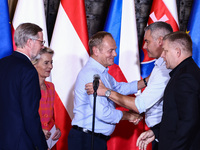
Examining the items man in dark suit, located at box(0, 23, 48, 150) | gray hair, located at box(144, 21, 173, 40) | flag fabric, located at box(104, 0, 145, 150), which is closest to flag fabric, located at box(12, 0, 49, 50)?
flag fabric, located at box(104, 0, 145, 150)

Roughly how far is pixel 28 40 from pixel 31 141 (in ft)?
2.46

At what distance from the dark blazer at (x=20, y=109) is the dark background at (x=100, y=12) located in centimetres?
203

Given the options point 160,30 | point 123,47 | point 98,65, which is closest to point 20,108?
point 98,65

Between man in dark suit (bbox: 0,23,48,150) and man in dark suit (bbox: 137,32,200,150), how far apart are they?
35.4 inches

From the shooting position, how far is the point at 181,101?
1.92m

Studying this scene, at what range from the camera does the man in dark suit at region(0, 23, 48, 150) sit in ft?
6.72

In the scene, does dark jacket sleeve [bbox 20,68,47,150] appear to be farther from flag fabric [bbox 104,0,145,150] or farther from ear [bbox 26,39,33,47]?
flag fabric [bbox 104,0,145,150]

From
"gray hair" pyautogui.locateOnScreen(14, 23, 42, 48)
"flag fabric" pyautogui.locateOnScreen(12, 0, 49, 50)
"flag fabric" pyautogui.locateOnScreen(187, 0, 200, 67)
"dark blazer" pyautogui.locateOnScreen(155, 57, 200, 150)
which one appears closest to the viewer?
"dark blazer" pyautogui.locateOnScreen(155, 57, 200, 150)

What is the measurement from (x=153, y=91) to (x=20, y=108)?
3.67ft

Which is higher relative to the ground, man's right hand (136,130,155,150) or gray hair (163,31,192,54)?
gray hair (163,31,192,54)

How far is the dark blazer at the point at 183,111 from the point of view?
6.19ft

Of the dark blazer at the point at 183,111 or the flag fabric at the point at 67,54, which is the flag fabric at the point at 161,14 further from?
the dark blazer at the point at 183,111

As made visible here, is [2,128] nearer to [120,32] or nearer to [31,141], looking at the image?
[31,141]

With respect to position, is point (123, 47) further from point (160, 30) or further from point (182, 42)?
point (182, 42)
